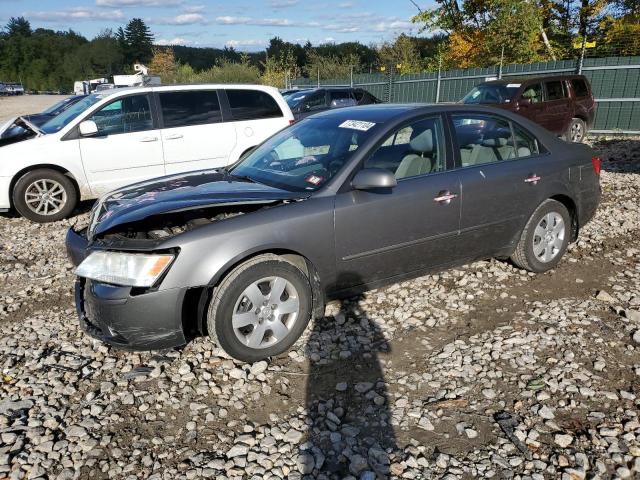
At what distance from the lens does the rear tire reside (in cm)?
1264

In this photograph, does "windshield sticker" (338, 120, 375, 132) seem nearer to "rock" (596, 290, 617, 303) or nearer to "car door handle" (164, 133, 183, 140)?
"rock" (596, 290, 617, 303)

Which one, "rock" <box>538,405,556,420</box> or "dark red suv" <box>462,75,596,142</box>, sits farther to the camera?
"dark red suv" <box>462,75,596,142</box>

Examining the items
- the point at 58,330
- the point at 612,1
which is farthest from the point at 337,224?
the point at 612,1

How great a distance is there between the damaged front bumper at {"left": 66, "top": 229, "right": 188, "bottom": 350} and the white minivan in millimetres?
4330

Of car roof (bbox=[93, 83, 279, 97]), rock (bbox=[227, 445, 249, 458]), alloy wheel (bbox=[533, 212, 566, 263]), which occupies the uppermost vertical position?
car roof (bbox=[93, 83, 279, 97])

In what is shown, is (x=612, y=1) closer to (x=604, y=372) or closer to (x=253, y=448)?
(x=604, y=372)

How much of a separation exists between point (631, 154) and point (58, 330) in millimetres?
12165

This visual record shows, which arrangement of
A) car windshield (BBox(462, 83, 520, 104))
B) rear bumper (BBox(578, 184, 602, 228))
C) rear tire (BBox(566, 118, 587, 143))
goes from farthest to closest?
rear tire (BBox(566, 118, 587, 143)), car windshield (BBox(462, 83, 520, 104)), rear bumper (BBox(578, 184, 602, 228))

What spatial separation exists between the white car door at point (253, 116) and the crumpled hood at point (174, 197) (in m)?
3.78

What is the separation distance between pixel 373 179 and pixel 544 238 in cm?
220

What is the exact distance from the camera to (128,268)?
2963mm

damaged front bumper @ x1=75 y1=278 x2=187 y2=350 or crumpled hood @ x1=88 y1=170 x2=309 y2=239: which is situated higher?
crumpled hood @ x1=88 y1=170 x2=309 y2=239

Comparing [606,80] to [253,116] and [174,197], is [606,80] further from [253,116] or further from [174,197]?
[174,197]

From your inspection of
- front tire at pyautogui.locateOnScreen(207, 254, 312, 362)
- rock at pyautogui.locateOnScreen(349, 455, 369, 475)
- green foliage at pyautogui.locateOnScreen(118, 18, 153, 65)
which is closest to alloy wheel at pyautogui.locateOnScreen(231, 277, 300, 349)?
front tire at pyautogui.locateOnScreen(207, 254, 312, 362)
